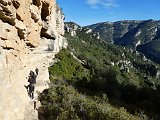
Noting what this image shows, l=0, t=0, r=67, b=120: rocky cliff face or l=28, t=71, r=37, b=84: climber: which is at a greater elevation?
l=0, t=0, r=67, b=120: rocky cliff face

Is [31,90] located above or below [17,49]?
below

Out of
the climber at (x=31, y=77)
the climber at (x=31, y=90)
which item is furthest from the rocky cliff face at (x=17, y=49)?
the climber at (x=31, y=90)

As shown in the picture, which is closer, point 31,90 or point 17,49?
point 17,49

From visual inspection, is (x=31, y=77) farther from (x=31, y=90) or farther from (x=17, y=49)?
Result: (x=17, y=49)

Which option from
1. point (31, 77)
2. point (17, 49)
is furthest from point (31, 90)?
point (17, 49)

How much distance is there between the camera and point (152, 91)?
1953 inches

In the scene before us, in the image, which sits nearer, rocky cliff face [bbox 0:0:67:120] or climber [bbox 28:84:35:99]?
rocky cliff face [bbox 0:0:67:120]

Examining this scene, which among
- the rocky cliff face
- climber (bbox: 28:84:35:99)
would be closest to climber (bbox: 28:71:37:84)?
climber (bbox: 28:84:35:99)

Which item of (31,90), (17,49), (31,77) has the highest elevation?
(17,49)

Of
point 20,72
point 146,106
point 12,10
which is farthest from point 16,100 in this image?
point 146,106

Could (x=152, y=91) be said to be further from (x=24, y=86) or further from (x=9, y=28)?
(x=9, y=28)

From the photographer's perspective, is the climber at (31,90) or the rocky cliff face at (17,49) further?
the climber at (31,90)

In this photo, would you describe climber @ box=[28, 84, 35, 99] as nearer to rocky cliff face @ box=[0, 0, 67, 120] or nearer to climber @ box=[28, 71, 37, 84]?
climber @ box=[28, 71, 37, 84]

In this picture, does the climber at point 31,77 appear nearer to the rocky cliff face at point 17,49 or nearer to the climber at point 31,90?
the climber at point 31,90
